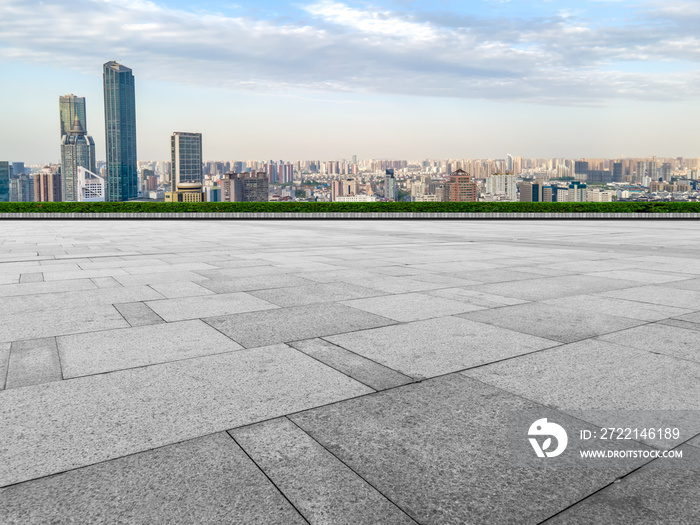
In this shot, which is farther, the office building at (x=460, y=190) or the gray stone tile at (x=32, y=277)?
the office building at (x=460, y=190)


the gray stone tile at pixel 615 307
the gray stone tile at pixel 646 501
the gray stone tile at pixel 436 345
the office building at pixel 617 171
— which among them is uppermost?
the office building at pixel 617 171

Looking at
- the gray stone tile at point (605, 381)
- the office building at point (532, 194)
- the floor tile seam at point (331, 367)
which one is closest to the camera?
the gray stone tile at point (605, 381)

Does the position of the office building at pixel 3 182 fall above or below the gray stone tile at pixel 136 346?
above

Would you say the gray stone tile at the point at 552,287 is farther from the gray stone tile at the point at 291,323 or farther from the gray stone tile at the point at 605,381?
the gray stone tile at the point at 605,381

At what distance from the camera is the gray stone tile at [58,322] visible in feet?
18.6

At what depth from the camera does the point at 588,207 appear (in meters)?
34.0

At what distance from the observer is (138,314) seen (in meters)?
6.57

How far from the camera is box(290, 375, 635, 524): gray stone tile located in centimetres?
261

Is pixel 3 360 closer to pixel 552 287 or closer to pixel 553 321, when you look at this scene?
pixel 553 321

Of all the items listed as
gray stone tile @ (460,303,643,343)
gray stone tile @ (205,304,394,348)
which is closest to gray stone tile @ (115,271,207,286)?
gray stone tile @ (205,304,394,348)

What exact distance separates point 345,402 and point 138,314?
147 inches

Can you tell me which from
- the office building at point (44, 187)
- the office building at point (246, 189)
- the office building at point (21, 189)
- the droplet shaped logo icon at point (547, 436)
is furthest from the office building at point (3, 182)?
the droplet shaped logo icon at point (547, 436)

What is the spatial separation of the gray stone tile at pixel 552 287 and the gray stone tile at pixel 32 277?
22.8ft

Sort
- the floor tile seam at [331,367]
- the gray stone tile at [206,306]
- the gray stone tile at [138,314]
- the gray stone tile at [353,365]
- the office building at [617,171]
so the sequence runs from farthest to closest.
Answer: the office building at [617,171], the gray stone tile at [206,306], the gray stone tile at [138,314], the gray stone tile at [353,365], the floor tile seam at [331,367]
